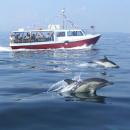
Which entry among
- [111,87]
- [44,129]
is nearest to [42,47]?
[111,87]

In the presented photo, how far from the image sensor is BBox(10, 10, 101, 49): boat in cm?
7175

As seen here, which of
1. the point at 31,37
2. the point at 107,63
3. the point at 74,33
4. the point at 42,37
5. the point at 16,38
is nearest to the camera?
the point at 107,63

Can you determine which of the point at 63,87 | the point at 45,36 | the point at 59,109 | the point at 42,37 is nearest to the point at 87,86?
the point at 63,87

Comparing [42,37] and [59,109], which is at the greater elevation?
[59,109]

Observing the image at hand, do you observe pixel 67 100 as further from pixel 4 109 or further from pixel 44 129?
pixel 44 129

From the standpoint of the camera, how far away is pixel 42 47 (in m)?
71.6

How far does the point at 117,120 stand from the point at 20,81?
13.1m

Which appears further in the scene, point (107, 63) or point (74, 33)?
point (74, 33)

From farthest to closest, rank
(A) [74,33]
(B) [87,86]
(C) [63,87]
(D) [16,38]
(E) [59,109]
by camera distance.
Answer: (A) [74,33], (D) [16,38], (C) [63,87], (B) [87,86], (E) [59,109]

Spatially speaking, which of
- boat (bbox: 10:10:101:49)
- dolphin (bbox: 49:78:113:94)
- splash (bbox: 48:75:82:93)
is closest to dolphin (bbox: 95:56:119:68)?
splash (bbox: 48:75:82:93)

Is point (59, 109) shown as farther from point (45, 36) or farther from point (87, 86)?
point (45, 36)

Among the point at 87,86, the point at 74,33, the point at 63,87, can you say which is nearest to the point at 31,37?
the point at 74,33

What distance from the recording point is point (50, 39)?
72.5m

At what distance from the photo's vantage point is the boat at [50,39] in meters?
71.8
